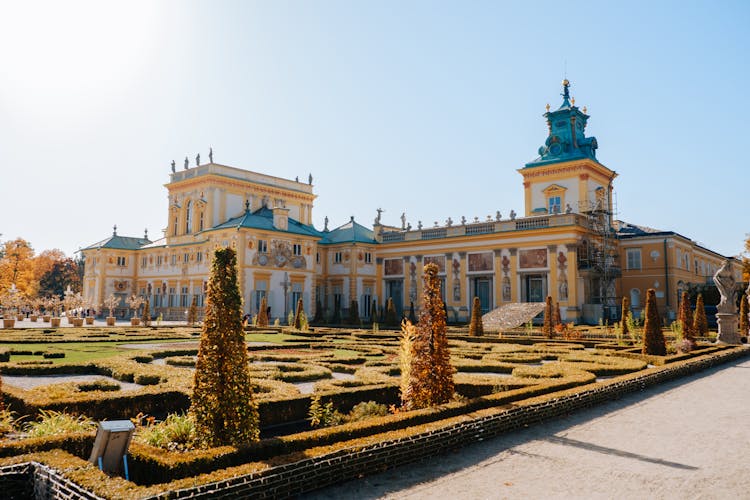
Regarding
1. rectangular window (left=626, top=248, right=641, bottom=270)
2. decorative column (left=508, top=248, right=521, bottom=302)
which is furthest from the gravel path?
rectangular window (left=626, top=248, right=641, bottom=270)

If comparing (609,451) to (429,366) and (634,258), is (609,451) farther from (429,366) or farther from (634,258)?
(634,258)

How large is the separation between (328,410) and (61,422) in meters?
3.64

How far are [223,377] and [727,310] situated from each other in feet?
79.0

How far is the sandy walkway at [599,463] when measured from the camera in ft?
19.7

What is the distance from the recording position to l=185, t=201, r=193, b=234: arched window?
5091 centimetres

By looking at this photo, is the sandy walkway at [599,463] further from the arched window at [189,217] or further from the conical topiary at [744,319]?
the arched window at [189,217]

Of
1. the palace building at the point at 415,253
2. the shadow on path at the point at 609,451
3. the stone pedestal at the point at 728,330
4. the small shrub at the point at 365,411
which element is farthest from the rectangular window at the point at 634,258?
the small shrub at the point at 365,411

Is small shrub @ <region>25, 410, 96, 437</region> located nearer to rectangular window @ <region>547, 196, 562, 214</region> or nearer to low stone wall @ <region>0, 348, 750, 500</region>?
low stone wall @ <region>0, 348, 750, 500</region>

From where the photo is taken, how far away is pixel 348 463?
247 inches

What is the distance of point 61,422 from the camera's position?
7219 mm

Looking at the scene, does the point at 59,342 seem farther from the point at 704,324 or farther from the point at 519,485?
the point at 704,324

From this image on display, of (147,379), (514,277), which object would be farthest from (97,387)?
(514,277)

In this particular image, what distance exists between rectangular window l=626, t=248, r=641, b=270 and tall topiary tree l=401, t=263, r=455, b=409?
129 ft

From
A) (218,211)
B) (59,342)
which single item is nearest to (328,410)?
(59,342)
